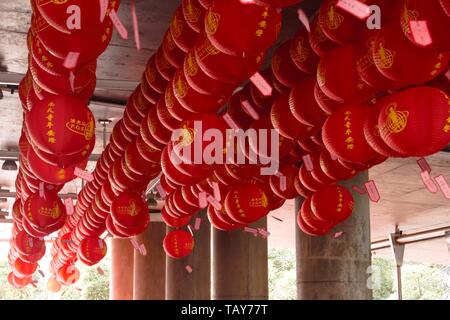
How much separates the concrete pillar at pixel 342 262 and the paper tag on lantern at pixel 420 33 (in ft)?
14.3

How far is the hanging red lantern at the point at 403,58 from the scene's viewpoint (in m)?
3.18

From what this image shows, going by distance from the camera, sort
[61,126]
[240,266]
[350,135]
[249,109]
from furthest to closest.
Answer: [240,266] < [249,109] < [350,135] < [61,126]

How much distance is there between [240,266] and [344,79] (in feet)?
20.4

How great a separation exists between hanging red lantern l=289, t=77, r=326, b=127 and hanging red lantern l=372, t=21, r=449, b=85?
45.7 inches

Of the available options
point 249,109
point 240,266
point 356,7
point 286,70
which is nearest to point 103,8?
point 356,7

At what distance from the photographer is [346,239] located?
282 inches

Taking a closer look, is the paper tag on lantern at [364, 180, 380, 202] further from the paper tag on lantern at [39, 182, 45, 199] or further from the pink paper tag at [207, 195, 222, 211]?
the paper tag on lantern at [39, 182, 45, 199]

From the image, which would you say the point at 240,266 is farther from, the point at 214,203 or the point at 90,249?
→ the point at 214,203

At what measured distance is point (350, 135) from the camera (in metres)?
4.01

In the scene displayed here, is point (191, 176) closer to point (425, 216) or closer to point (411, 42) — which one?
point (411, 42)

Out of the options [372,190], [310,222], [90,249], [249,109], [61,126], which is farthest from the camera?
[90,249]

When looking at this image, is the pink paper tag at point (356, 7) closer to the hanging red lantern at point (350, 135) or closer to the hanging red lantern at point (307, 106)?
the hanging red lantern at point (350, 135)

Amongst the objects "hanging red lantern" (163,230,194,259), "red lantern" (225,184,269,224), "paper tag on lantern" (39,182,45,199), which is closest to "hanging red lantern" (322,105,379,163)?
"red lantern" (225,184,269,224)
